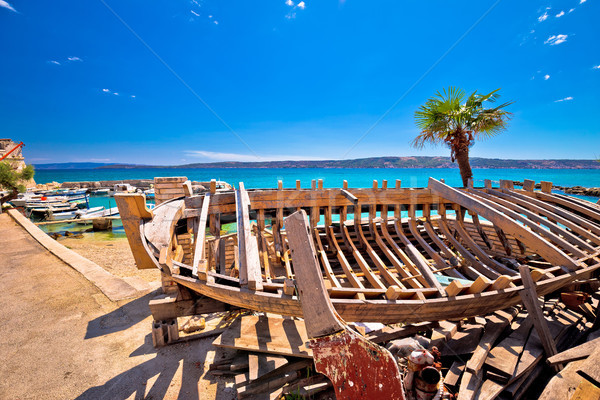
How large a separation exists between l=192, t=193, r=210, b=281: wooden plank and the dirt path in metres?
2.53

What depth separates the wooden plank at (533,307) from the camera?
3.78m

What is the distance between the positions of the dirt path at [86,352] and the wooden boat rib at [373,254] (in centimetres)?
210

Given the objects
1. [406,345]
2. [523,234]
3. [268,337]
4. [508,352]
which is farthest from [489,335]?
[268,337]

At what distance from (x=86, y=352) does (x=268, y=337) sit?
14.1 ft

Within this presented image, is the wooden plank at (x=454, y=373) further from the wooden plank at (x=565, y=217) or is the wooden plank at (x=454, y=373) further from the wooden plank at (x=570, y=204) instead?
the wooden plank at (x=570, y=204)

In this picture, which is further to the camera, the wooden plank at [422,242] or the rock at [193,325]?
the rock at [193,325]

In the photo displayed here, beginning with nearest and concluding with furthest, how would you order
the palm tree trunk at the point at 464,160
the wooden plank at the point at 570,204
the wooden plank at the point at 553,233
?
the wooden plank at the point at 553,233 → the wooden plank at the point at 570,204 → the palm tree trunk at the point at 464,160

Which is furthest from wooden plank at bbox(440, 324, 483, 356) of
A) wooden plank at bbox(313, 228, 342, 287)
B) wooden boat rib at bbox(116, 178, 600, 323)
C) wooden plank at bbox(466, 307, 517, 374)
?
wooden plank at bbox(313, 228, 342, 287)

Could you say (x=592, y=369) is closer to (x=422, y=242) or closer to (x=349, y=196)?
(x=422, y=242)

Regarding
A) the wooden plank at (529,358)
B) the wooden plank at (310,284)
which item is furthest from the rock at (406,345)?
the wooden plank at (310,284)

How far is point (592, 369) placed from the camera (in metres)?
2.89

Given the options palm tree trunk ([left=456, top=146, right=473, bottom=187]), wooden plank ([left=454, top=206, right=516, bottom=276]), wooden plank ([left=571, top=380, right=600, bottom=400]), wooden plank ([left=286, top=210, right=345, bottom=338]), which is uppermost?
palm tree trunk ([left=456, top=146, right=473, bottom=187])

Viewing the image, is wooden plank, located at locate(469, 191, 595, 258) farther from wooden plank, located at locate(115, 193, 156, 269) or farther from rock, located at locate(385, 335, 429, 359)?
wooden plank, located at locate(115, 193, 156, 269)

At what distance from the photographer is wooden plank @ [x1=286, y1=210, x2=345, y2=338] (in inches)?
72.7
